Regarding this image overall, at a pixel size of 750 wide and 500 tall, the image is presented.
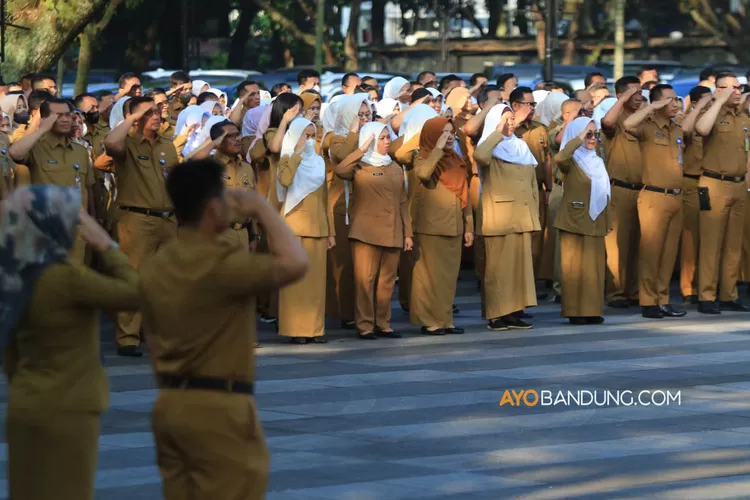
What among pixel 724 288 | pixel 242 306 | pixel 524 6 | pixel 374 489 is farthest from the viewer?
pixel 524 6

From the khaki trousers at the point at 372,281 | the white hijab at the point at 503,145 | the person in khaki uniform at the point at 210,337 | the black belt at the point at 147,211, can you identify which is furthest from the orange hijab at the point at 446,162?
the person in khaki uniform at the point at 210,337

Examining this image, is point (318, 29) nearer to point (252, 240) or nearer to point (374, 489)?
point (252, 240)

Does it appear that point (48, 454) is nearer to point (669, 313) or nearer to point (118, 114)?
point (118, 114)

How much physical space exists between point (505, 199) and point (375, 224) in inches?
49.8

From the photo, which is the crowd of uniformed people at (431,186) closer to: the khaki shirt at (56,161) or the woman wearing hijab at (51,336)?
the khaki shirt at (56,161)

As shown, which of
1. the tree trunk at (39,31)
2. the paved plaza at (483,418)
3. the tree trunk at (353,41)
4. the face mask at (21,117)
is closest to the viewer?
the paved plaza at (483,418)

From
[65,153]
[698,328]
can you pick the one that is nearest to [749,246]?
[698,328]

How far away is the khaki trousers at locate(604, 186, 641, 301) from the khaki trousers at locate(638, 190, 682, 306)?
274mm

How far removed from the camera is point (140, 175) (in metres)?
12.6

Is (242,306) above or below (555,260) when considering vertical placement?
above

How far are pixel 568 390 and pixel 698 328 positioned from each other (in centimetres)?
372

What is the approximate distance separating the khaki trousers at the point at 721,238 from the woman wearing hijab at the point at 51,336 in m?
10.6

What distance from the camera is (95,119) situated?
15117 mm

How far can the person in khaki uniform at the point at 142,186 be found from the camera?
12.6 metres
